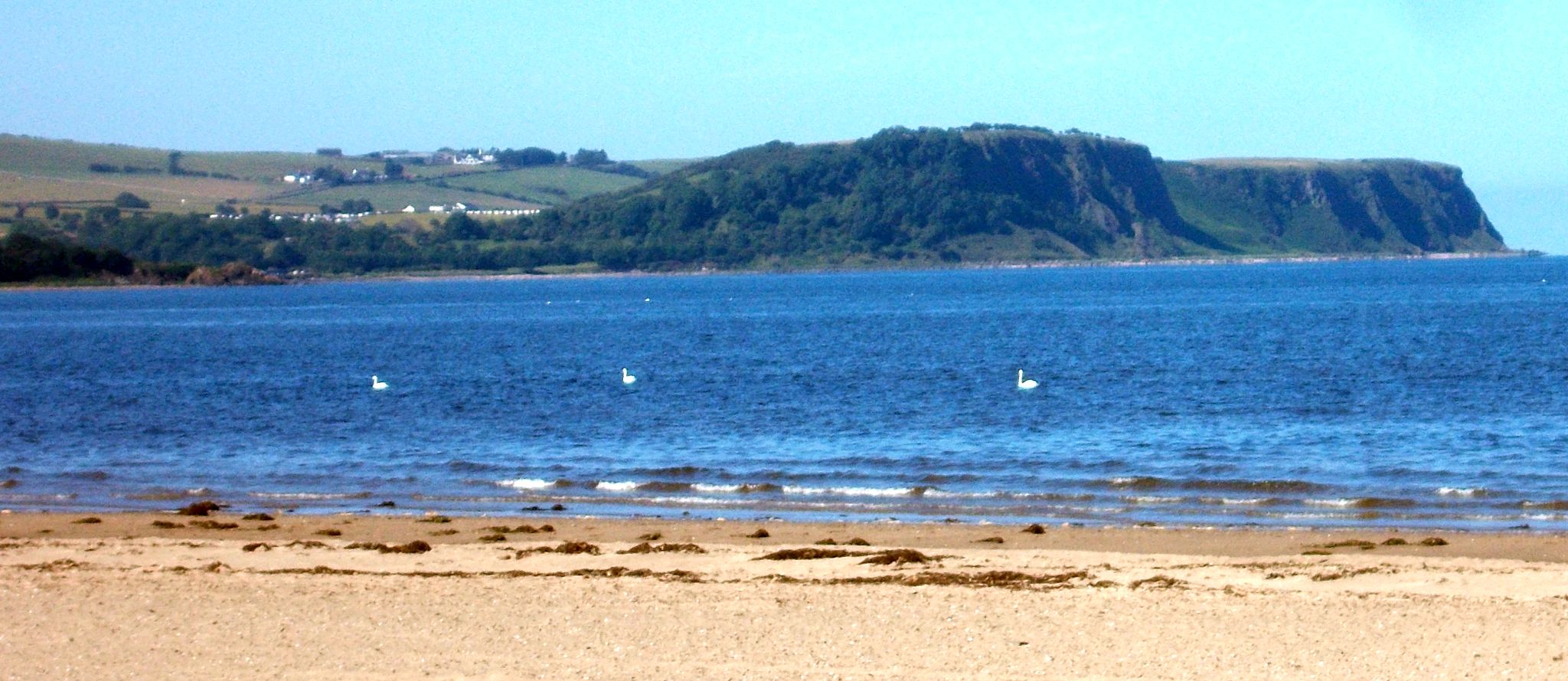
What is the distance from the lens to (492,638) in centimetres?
1161

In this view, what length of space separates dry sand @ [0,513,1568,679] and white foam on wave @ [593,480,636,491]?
549 centimetres

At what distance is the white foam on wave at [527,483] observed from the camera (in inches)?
947

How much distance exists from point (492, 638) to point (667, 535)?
698cm

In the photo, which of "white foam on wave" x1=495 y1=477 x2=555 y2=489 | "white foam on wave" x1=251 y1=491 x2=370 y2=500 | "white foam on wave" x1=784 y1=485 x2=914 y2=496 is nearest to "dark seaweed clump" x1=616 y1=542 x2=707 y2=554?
"white foam on wave" x1=784 y1=485 x2=914 y2=496

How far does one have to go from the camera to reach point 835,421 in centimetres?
3322

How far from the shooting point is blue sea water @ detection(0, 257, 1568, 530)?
73.1ft

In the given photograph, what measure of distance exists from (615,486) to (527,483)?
143cm

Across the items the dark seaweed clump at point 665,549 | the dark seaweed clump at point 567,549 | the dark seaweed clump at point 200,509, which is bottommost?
the dark seaweed clump at point 200,509

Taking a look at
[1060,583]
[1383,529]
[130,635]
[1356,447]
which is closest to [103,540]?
[130,635]

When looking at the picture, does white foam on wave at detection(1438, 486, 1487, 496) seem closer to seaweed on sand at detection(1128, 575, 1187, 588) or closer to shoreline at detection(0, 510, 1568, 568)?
shoreline at detection(0, 510, 1568, 568)

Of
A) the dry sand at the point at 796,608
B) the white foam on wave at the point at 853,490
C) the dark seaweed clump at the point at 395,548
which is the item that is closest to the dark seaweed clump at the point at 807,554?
the dry sand at the point at 796,608

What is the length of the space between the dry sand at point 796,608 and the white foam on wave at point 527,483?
600 cm

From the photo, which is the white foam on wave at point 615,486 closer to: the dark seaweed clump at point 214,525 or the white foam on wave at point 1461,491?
the dark seaweed clump at point 214,525

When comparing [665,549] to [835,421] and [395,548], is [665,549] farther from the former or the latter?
[835,421]
